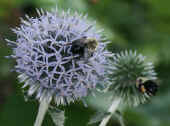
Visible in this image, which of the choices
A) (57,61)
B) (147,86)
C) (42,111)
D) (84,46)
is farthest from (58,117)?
(147,86)

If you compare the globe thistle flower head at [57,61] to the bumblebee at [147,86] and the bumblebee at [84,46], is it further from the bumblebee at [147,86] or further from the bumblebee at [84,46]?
the bumblebee at [147,86]

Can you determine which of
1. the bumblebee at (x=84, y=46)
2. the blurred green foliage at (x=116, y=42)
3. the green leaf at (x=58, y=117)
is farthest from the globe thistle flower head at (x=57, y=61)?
the blurred green foliage at (x=116, y=42)

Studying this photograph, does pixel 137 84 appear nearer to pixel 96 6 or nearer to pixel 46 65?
pixel 46 65

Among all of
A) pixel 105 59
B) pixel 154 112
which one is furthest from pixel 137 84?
pixel 154 112

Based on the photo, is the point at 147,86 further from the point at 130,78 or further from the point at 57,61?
the point at 57,61

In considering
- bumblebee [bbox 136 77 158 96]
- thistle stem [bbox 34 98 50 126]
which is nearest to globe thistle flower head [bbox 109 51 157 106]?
bumblebee [bbox 136 77 158 96]

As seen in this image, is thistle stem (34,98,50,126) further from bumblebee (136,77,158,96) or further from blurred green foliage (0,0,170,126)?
blurred green foliage (0,0,170,126)
